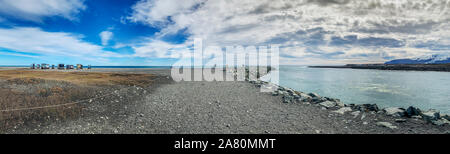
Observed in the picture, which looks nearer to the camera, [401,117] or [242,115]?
[401,117]

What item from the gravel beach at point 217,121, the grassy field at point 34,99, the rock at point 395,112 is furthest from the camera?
the rock at point 395,112

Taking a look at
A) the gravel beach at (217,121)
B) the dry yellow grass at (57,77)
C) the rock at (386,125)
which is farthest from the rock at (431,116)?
the dry yellow grass at (57,77)

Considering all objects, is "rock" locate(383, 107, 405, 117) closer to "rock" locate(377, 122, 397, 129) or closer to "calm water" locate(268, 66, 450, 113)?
"rock" locate(377, 122, 397, 129)

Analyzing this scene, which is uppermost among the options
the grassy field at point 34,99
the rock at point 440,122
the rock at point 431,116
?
the grassy field at point 34,99

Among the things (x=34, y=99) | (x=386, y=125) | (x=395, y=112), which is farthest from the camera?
(x=395, y=112)

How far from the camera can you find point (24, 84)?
259 inches

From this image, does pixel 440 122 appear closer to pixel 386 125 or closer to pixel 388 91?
pixel 386 125

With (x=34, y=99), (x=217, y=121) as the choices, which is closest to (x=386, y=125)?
(x=217, y=121)

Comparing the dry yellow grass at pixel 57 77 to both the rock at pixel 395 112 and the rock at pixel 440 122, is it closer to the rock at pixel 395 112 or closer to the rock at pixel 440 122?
the rock at pixel 395 112

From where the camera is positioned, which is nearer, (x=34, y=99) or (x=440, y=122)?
(x=34, y=99)
